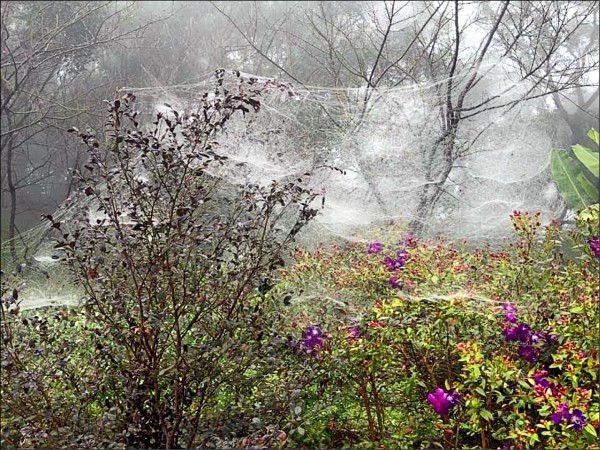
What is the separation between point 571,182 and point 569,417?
1367 mm

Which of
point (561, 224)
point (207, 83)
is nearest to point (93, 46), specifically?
point (207, 83)

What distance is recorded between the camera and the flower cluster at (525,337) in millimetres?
1398

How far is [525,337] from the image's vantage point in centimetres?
140

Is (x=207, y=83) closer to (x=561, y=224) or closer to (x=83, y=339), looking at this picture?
(x=83, y=339)

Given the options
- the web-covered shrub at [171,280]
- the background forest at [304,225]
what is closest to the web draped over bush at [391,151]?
the background forest at [304,225]

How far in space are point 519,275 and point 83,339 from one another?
3.56 feet

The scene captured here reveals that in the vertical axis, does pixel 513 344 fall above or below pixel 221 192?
below

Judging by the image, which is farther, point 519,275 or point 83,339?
point 519,275

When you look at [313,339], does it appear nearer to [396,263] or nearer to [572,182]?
[396,263]

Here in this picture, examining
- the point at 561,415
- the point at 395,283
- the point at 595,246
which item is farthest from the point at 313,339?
the point at 595,246

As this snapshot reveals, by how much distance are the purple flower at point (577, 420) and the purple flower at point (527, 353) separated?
0.67 feet

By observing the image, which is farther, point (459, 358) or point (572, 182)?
point (572, 182)

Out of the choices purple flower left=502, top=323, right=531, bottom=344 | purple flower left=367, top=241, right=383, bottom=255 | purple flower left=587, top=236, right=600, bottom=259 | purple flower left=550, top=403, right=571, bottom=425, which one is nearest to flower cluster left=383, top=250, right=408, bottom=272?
purple flower left=367, top=241, right=383, bottom=255

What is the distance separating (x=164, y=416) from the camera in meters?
1.30
